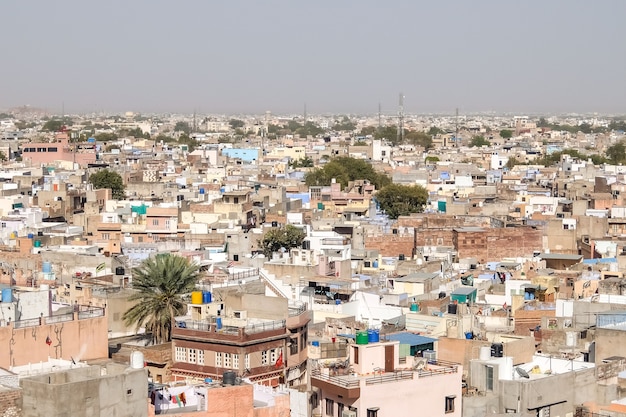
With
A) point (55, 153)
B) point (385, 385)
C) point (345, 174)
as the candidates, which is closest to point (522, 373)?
point (385, 385)

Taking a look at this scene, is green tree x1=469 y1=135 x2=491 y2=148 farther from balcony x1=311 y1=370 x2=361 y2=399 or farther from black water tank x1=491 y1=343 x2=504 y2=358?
balcony x1=311 y1=370 x2=361 y2=399

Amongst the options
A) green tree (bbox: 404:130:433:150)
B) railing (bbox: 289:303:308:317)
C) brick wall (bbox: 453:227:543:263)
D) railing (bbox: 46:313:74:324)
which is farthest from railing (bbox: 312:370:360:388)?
green tree (bbox: 404:130:433:150)

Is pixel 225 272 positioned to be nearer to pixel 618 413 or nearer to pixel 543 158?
pixel 618 413

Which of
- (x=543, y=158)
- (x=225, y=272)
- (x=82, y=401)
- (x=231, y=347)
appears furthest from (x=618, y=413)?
(x=543, y=158)

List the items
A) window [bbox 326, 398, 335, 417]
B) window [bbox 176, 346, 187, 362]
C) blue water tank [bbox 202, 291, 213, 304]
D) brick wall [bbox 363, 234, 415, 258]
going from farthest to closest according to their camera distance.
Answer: brick wall [bbox 363, 234, 415, 258]
blue water tank [bbox 202, 291, 213, 304]
window [bbox 176, 346, 187, 362]
window [bbox 326, 398, 335, 417]

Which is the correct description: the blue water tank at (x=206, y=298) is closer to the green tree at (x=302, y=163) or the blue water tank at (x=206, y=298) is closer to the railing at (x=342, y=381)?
the railing at (x=342, y=381)
